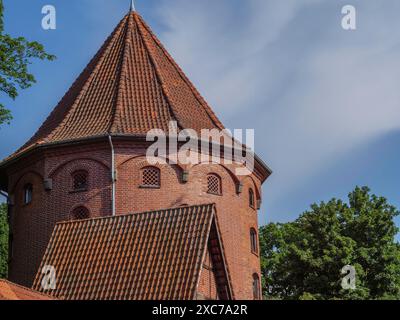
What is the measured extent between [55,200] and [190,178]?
13.7ft

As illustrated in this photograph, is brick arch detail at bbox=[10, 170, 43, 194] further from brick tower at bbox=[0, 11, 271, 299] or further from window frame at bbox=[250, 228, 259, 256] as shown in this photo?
window frame at bbox=[250, 228, 259, 256]

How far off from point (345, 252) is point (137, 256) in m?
13.8

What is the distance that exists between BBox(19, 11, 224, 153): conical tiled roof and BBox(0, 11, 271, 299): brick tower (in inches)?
1.7

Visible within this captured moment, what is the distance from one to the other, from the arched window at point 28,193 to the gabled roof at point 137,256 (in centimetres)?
698

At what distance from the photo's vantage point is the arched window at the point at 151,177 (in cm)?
2594

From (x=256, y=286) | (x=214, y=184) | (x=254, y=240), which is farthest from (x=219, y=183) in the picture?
(x=256, y=286)

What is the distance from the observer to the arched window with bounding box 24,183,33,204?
2725cm

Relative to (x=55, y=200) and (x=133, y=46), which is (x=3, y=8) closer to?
(x=55, y=200)

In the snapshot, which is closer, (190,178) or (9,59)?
(9,59)

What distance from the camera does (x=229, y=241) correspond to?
26.3 metres

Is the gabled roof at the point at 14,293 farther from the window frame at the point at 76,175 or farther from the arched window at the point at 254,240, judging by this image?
the arched window at the point at 254,240

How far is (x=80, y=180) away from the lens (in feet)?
86.2

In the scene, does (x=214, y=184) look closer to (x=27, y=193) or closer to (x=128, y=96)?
(x=128, y=96)
